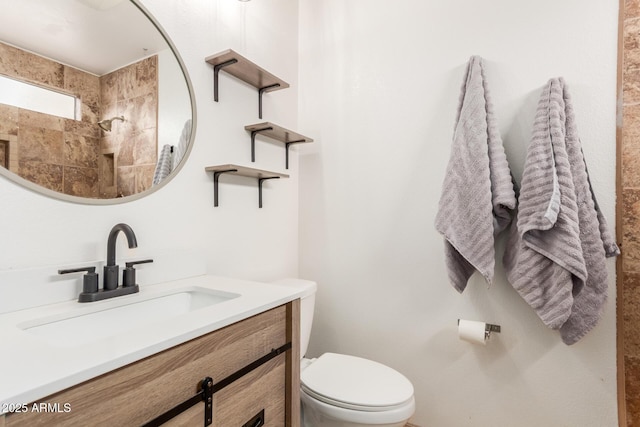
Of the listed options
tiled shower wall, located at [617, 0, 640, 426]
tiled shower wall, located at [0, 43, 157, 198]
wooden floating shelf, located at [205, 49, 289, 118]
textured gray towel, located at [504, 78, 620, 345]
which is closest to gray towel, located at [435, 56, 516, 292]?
textured gray towel, located at [504, 78, 620, 345]

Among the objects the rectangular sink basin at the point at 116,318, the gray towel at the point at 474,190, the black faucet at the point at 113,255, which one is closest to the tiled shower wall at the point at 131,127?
the black faucet at the point at 113,255

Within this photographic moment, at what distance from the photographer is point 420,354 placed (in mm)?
1661

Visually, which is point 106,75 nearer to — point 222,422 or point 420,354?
point 222,422

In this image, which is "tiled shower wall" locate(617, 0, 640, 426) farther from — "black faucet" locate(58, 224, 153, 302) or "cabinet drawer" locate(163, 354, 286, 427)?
"black faucet" locate(58, 224, 153, 302)

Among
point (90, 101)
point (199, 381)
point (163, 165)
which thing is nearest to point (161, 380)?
point (199, 381)

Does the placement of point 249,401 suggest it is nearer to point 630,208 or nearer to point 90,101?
point 90,101

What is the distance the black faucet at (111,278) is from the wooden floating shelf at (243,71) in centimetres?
74

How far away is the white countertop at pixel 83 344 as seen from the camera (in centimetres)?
49

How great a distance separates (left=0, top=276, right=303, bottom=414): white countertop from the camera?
49cm

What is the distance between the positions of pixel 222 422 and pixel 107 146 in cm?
93

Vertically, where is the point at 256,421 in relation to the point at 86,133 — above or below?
below

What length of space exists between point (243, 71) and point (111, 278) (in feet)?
3.41

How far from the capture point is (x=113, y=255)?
3.20 ft

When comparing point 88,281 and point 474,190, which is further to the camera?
point 474,190
